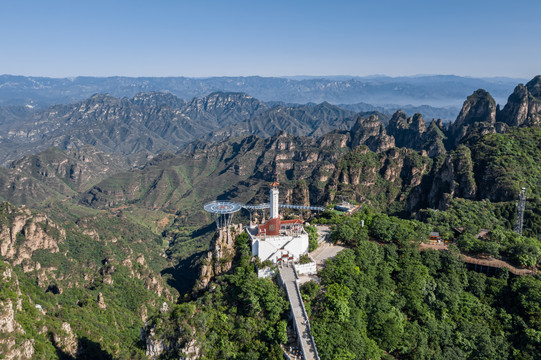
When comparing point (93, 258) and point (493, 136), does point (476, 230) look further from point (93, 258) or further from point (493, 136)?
point (93, 258)

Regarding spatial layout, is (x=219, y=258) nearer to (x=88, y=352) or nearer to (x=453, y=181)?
(x=88, y=352)

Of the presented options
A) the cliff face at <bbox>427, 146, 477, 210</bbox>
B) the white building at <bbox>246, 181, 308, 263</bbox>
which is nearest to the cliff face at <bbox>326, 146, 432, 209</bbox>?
the cliff face at <bbox>427, 146, 477, 210</bbox>

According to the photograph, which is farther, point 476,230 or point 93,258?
point 93,258

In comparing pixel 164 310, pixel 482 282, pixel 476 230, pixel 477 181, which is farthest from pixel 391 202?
pixel 164 310

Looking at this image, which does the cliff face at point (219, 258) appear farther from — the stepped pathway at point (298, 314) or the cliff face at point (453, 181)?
the cliff face at point (453, 181)

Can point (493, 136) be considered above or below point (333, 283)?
above

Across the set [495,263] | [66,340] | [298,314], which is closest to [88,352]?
[66,340]

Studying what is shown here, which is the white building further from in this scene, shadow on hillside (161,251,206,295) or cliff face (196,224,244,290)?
shadow on hillside (161,251,206,295)
